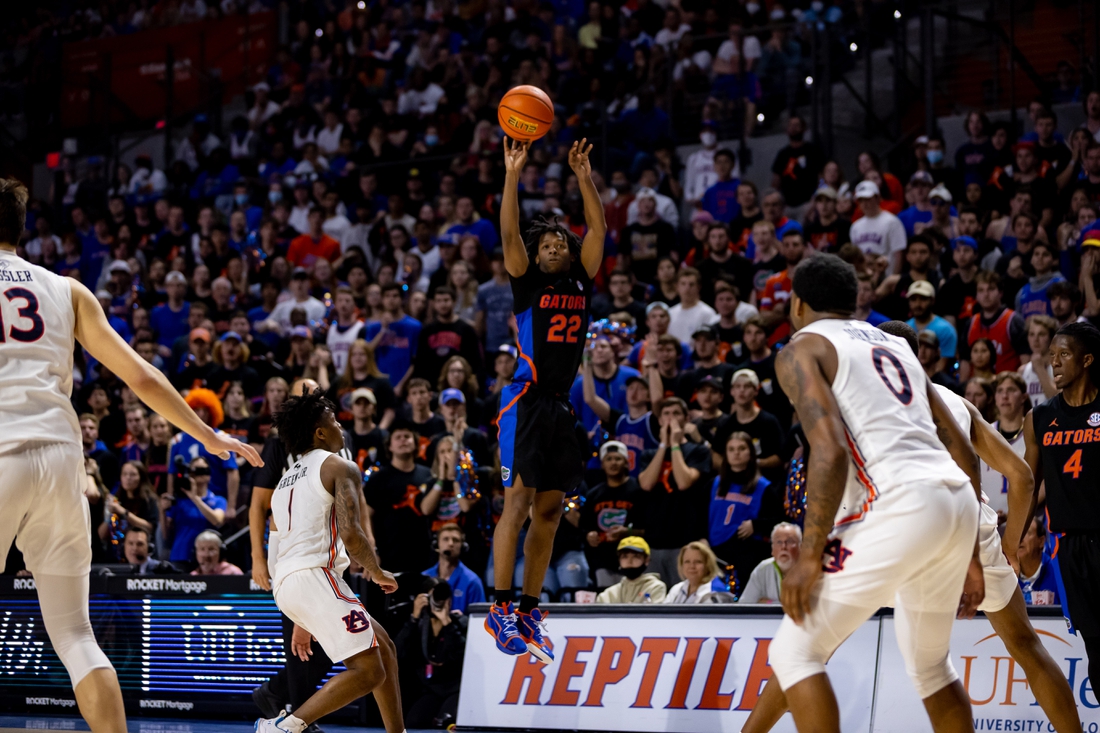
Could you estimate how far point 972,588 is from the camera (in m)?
5.06

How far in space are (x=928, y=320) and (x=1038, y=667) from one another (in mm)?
5908

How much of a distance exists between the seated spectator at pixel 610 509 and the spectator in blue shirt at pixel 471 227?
5608mm

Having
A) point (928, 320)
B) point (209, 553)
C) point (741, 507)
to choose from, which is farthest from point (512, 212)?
point (928, 320)

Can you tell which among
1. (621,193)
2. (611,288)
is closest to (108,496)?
(611,288)

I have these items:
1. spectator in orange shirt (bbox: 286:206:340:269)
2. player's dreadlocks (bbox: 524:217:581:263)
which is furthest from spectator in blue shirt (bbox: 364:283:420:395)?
player's dreadlocks (bbox: 524:217:581:263)

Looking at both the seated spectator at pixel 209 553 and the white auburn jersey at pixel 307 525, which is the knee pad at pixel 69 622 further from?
the seated spectator at pixel 209 553

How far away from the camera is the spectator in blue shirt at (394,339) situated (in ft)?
46.9

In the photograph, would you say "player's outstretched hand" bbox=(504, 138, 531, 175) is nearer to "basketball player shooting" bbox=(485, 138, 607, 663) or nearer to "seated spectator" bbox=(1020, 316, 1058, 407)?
"basketball player shooting" bbox=(485, 138, 607, 663)

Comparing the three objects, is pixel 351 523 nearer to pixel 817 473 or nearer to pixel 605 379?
pixel 817 473

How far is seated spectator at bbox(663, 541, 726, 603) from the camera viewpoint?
32.1 feet

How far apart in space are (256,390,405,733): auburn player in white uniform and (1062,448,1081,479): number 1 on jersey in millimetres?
3773

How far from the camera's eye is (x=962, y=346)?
39.2 feet

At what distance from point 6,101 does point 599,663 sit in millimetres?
20829

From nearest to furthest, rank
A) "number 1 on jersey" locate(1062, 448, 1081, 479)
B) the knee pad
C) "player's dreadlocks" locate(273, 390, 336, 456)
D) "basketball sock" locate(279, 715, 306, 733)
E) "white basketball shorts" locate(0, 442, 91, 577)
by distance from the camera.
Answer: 1. "white basketball shorts" locate(0, 442, 91, 577)
2. the knee pad
3. "number 1 on jersey" locate(1062, 448, 1081, 479)
4. "basketball sock" locate(279, 715, 306, 733)
5. "player's dreadlocks" locate(273, 390, 336, 456)
